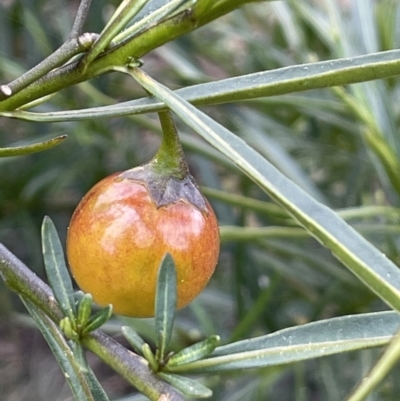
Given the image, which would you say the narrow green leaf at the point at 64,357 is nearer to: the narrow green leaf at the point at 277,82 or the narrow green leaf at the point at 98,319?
the narrow green leaf at the point at 98,319

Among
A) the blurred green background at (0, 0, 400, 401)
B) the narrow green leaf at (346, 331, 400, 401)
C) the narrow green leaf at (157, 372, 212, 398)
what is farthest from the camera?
the blurred green background at (0, 0, 400, 401)

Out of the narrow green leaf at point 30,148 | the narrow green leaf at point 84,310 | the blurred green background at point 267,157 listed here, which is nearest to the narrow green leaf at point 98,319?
the narrow green leaf at point 84,310

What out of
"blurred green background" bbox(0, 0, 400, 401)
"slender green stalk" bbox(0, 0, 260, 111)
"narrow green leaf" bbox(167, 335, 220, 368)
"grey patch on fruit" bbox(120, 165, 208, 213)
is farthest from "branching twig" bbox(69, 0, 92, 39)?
"blurred green background" bbox(0, 0, 400, 401)

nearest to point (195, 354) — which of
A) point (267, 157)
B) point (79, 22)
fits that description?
point (79, 22)

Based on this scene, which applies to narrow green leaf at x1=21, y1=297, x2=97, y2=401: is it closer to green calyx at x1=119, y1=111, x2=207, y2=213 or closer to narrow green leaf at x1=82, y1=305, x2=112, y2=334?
narrow green leaf at x1=82, y1=305, x2=112, y2=334

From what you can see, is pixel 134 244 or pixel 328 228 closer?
pixel 328 228

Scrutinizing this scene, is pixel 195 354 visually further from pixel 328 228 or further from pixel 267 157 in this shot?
pixel 267 157

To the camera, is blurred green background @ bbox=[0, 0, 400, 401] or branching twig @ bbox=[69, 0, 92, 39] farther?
blurred green background @ bbox=[0, 0, 400, 401]
